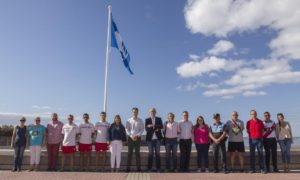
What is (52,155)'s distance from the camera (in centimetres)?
1116

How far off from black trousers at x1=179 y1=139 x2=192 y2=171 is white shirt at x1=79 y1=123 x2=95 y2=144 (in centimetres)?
295

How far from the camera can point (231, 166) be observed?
11.3m

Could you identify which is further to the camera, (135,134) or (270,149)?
(270,149)

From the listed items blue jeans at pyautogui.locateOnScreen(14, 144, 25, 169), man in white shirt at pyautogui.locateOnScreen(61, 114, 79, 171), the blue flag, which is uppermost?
the blue flag

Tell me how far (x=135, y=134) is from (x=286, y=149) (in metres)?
4.99

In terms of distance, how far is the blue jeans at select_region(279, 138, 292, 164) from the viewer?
11.1m

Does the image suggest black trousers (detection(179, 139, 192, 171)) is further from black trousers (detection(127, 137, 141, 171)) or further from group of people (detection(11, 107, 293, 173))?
black trousers (detection(127, 137, 141, 171))

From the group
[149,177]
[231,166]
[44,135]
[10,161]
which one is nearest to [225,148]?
[231,166]

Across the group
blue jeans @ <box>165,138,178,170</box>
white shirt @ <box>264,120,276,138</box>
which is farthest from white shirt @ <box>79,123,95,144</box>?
white shirt @ <box>264,120,276,138</box>

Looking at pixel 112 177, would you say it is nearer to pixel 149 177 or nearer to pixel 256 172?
pixel 149 177

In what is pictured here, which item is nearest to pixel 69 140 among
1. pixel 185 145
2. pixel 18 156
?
pixel 18 156

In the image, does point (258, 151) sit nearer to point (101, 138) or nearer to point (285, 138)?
point (285, 138)

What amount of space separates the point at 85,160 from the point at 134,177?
8.06ft

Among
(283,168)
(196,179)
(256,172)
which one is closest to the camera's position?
(196,179)
